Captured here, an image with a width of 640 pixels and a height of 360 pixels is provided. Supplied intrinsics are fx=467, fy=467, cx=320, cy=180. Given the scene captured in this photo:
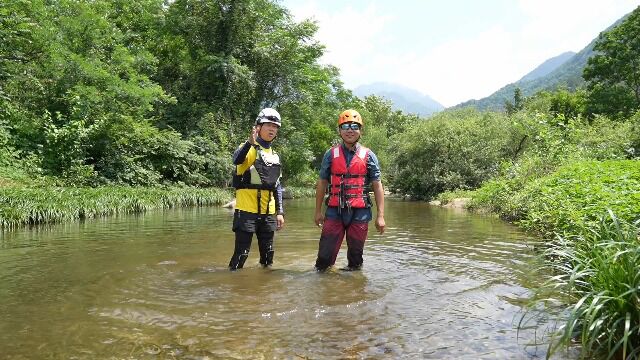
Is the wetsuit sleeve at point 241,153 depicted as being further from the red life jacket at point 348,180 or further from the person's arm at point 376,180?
the person's arm at point 376,180

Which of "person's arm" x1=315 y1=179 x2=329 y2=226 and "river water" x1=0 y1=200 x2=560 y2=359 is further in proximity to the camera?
"person's arm" x1=315 y1=179 x2=329 y2=226

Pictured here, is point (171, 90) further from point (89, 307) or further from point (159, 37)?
point (89, 307)

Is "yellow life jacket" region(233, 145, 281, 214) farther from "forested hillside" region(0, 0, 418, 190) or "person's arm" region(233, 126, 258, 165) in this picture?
"forested hillside" region(0, 0, 418, 190)

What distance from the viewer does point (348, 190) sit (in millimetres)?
5988

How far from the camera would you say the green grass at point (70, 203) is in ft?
39.9

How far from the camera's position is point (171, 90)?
3269 centimetres

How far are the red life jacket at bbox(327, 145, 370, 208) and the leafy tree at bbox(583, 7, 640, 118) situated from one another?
136 ft

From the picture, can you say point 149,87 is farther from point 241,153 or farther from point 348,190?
point 348,190

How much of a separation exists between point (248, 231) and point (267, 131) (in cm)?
131

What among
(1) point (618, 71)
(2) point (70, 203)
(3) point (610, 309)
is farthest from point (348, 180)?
(1) point (618, 71)

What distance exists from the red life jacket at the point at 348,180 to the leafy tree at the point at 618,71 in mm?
41320

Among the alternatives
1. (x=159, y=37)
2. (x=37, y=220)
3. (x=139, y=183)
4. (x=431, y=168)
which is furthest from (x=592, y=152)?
(x=159, y=37)

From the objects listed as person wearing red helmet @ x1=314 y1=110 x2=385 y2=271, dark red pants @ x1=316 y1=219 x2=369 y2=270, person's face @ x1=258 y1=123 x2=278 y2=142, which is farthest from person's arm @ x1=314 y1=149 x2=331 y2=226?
person's face @ x1=258 y1=123 x2=278 y2=142

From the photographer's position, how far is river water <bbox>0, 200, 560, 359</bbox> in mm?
3553
